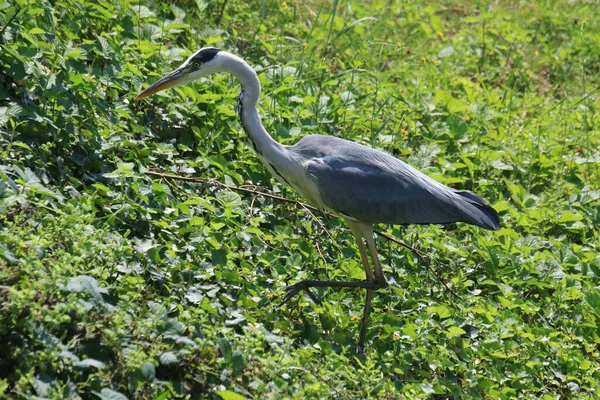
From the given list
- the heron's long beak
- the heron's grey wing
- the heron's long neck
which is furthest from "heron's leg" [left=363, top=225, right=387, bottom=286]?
the heron's long beak

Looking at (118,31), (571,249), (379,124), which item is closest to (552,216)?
(571,249)

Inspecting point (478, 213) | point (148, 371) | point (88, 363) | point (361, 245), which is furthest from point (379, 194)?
point (88, 363)

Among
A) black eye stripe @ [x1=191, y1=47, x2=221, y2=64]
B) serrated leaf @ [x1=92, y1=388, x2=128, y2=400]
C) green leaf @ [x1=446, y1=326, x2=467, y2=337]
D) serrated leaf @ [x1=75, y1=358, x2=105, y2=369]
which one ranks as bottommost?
green leaf @ [x1=446, y1=326, x2=467, y2=337]

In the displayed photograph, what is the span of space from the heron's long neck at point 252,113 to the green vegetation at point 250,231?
367 mm

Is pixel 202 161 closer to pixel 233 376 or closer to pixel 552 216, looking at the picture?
pixel 233 376

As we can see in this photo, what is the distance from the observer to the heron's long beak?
5301 millimetres

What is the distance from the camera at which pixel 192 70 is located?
5.34 meters

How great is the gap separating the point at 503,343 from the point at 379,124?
245 centimetres

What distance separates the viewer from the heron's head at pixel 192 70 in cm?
529

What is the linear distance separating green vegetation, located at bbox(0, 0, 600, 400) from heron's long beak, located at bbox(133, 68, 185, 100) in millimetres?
291

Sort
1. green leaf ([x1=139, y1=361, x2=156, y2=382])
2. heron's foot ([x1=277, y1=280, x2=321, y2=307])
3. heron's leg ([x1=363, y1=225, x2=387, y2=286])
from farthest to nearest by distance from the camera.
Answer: heron's leg ([x1=363, y1=225, x2=387, y2=286]) → heron's foot ([x1=277, y1=280, x2=321, y2=307]) → green leaf ([x1=139, y1=361, x2=156, y2=382])

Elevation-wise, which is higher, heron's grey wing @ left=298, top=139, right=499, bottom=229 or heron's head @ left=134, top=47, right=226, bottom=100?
heron's head @ left=134, top=47, right=226, bottom=100

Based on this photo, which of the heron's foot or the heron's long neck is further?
the heron's long neck

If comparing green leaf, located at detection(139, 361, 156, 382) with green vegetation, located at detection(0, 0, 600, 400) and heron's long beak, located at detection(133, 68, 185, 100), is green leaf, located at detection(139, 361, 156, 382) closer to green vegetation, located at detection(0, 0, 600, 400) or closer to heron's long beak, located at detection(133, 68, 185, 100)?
green vegetation, located at detection(0, 0, 600, 400)
